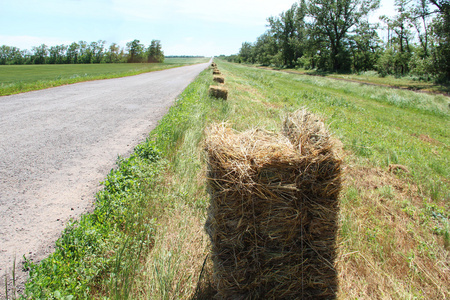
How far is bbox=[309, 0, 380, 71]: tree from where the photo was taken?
171 ft

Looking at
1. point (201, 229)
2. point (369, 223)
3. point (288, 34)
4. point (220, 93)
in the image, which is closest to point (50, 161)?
point (201, 229)

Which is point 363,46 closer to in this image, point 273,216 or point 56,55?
point 273,216

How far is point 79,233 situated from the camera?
272 centimetres

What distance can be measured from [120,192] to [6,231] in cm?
139

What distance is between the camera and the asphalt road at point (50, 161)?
318cm

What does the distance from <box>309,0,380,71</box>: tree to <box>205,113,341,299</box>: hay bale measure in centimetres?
5838

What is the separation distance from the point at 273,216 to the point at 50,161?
497 centimetres

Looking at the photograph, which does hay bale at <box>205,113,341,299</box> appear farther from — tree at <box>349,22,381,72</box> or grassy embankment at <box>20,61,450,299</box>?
tree at <box>349,22,381,72</box>

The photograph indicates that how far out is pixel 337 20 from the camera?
53594 millimetres

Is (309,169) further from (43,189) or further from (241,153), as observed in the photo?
(43,189)

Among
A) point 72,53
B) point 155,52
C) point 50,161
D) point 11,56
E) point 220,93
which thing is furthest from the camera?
point 155,52

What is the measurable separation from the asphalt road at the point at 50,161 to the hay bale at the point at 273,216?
7.04 ft

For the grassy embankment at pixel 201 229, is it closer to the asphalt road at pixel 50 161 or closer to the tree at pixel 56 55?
the asphalt road at pixel 50 161

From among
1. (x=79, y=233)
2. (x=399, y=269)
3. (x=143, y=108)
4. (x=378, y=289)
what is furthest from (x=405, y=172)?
(x=143, y=108)
